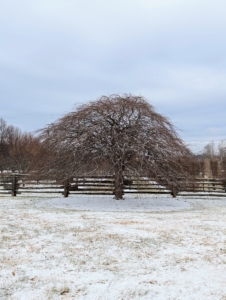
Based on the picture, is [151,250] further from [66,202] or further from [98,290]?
[66,202]

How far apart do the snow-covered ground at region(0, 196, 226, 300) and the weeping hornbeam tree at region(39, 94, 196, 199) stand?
9.44 feet

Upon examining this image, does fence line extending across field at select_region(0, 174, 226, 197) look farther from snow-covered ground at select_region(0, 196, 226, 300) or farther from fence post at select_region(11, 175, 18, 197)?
snow-covered ground at select_region(0, 196, 226, 300)

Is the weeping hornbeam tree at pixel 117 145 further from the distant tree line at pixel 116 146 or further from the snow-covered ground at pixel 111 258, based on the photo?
the snow-covered ground at pixel 111 258

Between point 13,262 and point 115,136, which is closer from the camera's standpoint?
point 13,262

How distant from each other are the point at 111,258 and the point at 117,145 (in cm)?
603

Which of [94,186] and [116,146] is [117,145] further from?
[94,186]

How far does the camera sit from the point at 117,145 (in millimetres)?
10281

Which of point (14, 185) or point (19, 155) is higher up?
point (19, 155)

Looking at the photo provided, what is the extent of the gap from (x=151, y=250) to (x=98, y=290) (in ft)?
5.67

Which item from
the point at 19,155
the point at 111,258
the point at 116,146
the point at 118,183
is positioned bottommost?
the point at 111,258

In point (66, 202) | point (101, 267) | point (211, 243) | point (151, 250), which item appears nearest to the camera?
point (101, 267)

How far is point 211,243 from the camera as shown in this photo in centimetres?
538

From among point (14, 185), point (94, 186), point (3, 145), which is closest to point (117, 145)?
point (94, 186)

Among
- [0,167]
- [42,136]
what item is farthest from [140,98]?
[0,167]
